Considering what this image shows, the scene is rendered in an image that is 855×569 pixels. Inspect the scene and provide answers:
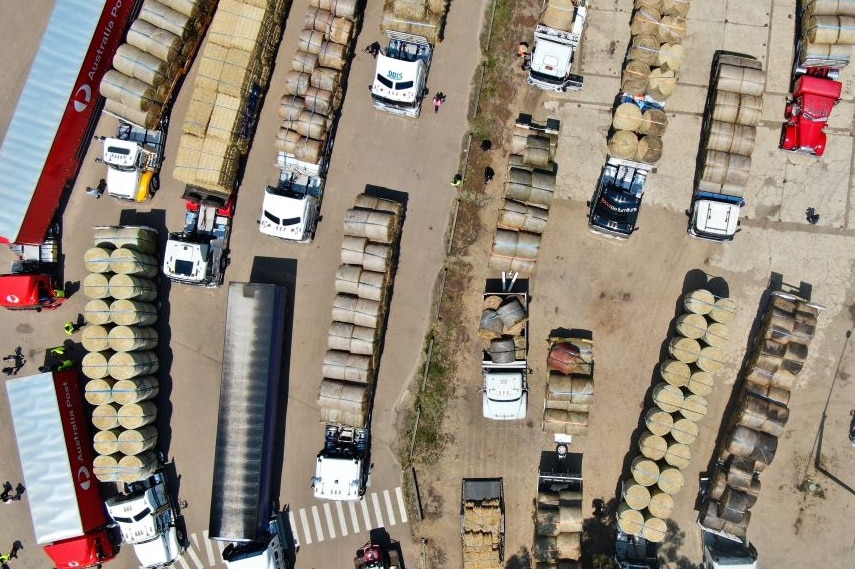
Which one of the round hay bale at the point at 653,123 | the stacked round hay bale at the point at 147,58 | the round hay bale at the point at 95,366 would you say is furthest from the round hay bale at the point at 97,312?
the round hay bale at the point at 653,123

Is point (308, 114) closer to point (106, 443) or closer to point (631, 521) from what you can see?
point (106, 443)

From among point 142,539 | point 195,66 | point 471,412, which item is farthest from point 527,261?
point 142,539

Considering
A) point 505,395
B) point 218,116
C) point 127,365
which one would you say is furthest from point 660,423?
point 218,116

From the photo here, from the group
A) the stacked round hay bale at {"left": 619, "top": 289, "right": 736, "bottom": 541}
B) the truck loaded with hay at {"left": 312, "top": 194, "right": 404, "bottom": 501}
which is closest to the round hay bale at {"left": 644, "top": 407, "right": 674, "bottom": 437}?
the stacked round hay bale at {"left": 619, "top": 289, "right": 736, "bottom": 541}

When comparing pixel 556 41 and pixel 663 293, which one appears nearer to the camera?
pixel 556 41

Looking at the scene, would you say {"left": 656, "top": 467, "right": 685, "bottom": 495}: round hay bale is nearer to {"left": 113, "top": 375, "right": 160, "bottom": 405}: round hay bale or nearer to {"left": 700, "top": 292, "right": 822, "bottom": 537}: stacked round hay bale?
{"left": 700, "top": 292, "right": 822, "bottom": 537}: stacked round hay bale

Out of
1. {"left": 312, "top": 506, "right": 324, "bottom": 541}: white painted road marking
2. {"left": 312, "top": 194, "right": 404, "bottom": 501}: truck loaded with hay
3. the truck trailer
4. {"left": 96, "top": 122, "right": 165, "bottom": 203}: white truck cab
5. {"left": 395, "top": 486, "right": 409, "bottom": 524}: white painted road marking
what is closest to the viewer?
the truck trailer

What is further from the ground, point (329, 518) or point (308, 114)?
point (308, 114)
